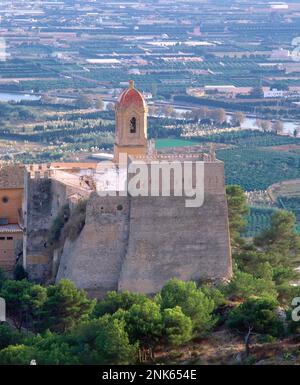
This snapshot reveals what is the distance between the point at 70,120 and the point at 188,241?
48.1 metres

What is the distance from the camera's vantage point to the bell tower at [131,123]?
30234 millimetres

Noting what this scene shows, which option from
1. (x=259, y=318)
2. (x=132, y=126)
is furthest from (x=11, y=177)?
(x=259, y=318)

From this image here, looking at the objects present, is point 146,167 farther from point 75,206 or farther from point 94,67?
point 94,67

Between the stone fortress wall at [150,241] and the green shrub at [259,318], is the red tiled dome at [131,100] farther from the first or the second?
the green shrub at [259,318]

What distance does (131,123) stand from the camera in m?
30.5

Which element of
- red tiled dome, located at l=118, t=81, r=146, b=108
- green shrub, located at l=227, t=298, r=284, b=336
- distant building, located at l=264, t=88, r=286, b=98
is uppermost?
distant building, located at l=264, t=88, r=286, b=98

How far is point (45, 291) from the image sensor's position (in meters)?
26.8

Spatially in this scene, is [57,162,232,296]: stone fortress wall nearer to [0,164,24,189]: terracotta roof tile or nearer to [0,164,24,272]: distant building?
[0,164,24,272]: distant building

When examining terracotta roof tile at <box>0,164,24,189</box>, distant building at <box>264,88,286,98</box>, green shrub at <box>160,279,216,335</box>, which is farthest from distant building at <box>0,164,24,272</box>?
distant building at <box>264,88,286,98</box>

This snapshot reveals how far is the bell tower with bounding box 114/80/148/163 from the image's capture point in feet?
99.2

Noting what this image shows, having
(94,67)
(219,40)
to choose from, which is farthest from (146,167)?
(219,40)

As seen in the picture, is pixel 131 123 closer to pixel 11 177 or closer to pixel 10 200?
pixel 11 177

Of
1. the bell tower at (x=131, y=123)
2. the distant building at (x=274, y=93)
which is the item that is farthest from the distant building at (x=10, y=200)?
the distant building at (x=274, y=93)

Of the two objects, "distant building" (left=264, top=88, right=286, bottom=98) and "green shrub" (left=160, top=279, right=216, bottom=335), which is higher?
"distant building" (left=264, top=88, right=286, bottom=98)
